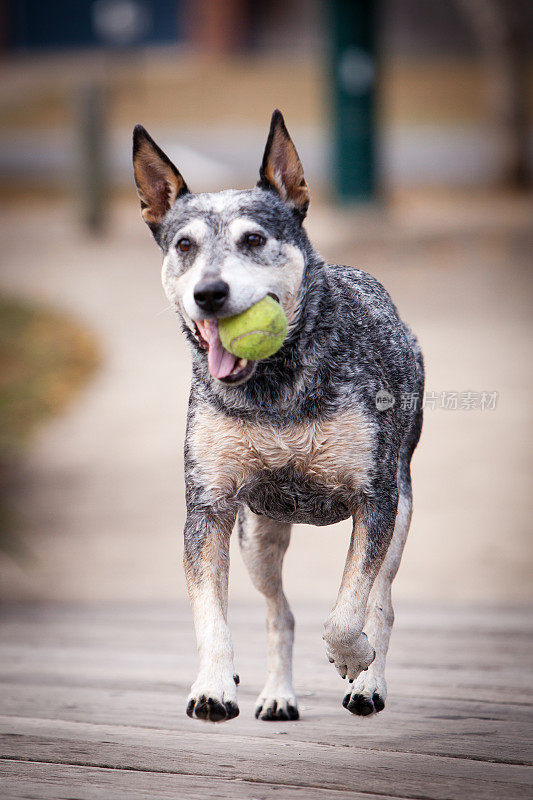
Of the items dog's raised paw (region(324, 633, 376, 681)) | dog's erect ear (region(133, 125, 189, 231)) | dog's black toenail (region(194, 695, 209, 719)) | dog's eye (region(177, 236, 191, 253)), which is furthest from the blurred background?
dog's black toenail (region(194, 695, 209, 719))

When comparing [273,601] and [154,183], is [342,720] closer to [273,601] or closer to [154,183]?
[273,601]

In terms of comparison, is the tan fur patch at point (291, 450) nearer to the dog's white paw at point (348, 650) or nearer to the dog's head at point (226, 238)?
the dog's head at point (226, 238)

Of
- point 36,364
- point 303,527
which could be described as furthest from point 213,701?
point 36,364

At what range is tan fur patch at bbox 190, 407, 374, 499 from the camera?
3.04 m

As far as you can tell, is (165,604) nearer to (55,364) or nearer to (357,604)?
(357,604)

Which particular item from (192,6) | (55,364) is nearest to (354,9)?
(55,364)

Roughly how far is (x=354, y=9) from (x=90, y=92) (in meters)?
3.95

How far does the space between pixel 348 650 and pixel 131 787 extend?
665mm

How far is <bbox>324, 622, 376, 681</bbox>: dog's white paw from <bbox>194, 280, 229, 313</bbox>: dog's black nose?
0.90m

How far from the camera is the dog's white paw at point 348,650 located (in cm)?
297

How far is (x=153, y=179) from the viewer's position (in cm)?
315

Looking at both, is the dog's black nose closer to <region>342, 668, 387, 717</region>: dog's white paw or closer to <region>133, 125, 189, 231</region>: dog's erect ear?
<region>133, 125, 189, 231</region>: dog's erect ear

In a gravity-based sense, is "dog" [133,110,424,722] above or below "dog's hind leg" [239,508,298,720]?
above

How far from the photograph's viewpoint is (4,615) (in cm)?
710
